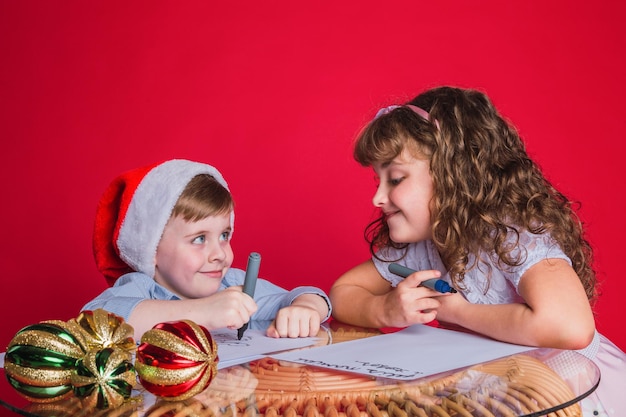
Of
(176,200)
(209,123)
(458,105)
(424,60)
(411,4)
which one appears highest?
(411,4)

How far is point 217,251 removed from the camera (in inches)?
58.5

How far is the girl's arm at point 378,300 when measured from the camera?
3.94 feet

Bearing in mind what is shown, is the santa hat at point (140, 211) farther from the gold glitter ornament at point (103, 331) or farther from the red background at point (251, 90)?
the red background at point (251, 90)

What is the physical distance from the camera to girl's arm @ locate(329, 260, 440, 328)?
120 centimetres

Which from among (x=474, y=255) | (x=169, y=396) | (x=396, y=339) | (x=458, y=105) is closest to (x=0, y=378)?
(x=169, y=396)

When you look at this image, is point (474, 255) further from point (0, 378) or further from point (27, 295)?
point (27, 295)

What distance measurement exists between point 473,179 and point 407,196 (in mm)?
124

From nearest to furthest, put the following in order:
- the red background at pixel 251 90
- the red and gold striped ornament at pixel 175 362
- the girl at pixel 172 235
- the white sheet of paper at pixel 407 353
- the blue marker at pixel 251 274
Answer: the red and gold striped ornament at pixel 175 362 → the white sheet of paper at pixel 407 353 → the blue marker at pixel 251 274 → the girl at pixel 172 235 → the red background at pixel 251 90

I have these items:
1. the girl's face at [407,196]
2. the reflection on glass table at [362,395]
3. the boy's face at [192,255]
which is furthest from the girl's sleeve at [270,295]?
the reflection on glass table at [362,395]

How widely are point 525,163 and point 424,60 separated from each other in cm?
104

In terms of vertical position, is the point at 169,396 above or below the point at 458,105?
below

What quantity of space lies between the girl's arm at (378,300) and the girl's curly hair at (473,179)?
14cm

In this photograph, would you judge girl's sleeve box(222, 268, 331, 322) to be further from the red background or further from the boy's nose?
the red background

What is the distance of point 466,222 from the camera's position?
4.25 ft
